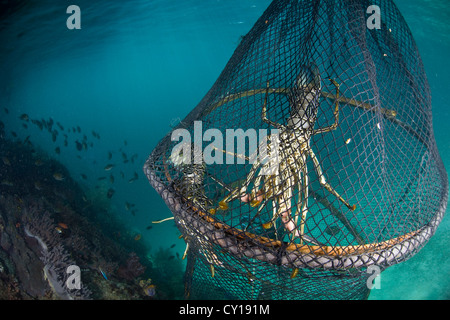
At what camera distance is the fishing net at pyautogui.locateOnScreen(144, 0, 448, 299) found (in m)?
2.02

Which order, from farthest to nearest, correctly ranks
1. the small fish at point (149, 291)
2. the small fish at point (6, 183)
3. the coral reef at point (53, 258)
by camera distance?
the small fish at point (6, 183), the small fish at point (149, 291), the coral reef at point (53, 258)

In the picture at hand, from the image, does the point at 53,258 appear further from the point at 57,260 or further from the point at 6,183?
the point at 6,183

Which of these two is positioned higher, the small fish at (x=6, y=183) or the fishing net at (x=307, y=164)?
the fishing net at (x=307, y=164)

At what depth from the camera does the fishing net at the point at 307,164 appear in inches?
79.6

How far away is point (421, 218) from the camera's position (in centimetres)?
252

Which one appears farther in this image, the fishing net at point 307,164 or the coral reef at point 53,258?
the coral reef at point 53,258

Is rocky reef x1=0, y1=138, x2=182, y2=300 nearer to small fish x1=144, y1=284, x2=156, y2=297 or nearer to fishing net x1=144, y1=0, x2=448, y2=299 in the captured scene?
small fish x1=144, y1=284, x2=156, y2=297

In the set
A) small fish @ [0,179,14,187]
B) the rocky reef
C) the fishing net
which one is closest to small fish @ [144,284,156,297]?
the rocky reef

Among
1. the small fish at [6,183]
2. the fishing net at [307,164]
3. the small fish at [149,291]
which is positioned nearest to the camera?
the fishing net at [307,164]

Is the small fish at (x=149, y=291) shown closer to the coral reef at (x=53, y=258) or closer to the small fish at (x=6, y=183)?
the coral reef at (x=53, y=258)

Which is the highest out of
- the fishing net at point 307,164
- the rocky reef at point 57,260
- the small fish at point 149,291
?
the fishing net at point 307,164

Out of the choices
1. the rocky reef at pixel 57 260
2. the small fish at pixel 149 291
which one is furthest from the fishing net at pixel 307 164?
the rocky reef at pixel 57 260

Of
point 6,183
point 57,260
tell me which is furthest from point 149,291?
point 6,183

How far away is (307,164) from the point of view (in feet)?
10.4
